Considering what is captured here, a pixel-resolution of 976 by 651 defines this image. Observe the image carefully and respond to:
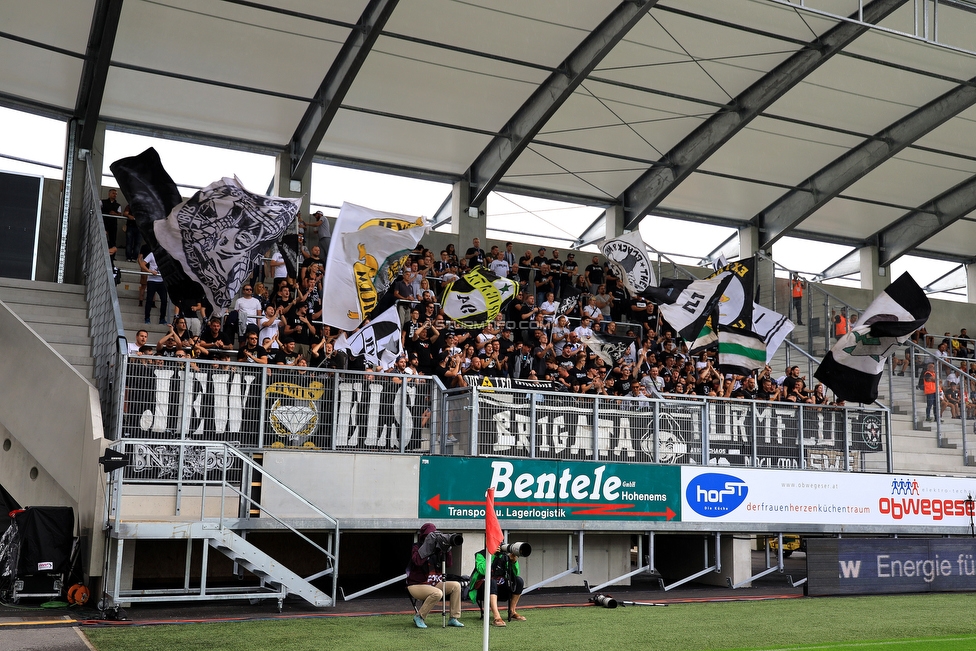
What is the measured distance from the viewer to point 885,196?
3506 centimetres

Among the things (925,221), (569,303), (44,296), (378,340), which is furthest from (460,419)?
(925,221)

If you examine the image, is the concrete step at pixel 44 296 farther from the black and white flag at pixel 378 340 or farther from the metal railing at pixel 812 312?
the metal railing at pixel 812 312

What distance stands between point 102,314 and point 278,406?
463 cm

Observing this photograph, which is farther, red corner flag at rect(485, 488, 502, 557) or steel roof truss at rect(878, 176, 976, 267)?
steel roof truss at rect(878, 176, 976, 267)

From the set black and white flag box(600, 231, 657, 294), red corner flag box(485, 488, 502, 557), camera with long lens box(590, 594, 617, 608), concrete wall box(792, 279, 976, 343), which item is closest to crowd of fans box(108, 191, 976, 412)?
black and white flag box(600, 231, 657, 294)

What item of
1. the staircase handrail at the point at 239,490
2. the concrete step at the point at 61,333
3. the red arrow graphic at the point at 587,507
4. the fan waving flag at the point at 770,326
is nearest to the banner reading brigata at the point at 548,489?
the red arrow graphic at the point at 587,507

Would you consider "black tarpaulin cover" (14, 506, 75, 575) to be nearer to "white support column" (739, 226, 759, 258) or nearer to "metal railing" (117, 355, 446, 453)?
"metal railing" (117, 355, 446, 453)

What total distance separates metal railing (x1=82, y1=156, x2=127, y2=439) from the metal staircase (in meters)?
1.00

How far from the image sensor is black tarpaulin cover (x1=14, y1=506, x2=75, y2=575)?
50.0ft

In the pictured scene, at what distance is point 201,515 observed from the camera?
597 inches

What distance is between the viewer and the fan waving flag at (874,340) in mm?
21375

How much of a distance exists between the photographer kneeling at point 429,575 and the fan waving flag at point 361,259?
16.1ft

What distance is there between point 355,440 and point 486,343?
19.8 feet

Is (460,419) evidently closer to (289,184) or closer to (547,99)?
(547,99)
